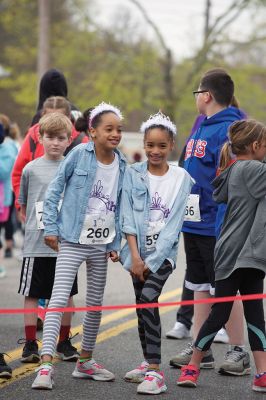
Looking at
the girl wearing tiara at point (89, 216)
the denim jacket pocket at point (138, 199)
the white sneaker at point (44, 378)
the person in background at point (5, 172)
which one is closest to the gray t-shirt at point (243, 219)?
the denim jacket pocket at point (138, 199)

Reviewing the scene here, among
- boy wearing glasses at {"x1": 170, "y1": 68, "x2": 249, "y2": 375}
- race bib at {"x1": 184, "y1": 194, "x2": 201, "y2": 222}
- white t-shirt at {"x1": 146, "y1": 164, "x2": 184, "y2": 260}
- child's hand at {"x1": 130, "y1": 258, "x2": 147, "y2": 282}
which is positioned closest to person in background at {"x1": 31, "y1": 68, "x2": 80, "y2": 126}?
boy wearing glasses at {"x1": 170, "y1": 68, "x2": 249, "y2": 375}

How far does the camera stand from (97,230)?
6.38 metres

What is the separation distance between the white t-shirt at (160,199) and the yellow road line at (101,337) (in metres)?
1.18

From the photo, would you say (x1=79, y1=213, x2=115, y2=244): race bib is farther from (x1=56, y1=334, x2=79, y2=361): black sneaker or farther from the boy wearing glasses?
(x1=56, y1=334, x2=79, y2=361): black sneaker

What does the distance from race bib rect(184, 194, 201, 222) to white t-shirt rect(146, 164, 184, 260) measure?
25.4 inches

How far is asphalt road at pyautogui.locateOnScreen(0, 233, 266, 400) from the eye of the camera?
6020 mm

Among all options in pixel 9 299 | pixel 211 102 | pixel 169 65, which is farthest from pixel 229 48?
pixel 211 102

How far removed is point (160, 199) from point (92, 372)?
1197mm

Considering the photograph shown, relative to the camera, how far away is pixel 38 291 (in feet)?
23.6

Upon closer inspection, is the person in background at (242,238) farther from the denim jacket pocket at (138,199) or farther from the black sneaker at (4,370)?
the black sneaker at (4,370)

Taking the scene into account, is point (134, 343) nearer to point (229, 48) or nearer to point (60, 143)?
point (60, 143)

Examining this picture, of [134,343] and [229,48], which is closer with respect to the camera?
[134,343]

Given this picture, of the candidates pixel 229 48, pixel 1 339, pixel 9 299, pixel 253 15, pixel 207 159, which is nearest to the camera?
pixel 207 159

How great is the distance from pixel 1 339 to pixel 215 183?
8.00 feet
